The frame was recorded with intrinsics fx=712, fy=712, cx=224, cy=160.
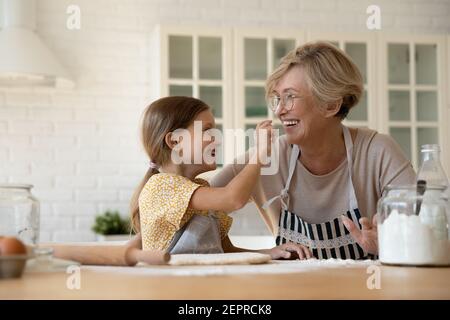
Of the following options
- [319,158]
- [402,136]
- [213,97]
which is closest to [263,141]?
[319,158]

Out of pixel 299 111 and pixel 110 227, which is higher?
pixel 299 111

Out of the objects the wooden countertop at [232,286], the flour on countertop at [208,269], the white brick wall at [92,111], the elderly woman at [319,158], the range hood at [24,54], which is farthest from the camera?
the white brick wall at [92,111]

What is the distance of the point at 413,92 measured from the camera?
4891mm

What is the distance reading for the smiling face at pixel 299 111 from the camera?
Answer: 2.47m

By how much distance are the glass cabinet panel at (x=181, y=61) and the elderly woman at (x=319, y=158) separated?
2099 millimetres

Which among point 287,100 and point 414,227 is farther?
point 287,100

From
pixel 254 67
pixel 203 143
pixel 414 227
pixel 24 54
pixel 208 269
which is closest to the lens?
pixel 208 269

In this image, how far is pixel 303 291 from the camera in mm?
1011

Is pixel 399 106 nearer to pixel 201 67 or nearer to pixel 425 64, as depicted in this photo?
pixel 425 64

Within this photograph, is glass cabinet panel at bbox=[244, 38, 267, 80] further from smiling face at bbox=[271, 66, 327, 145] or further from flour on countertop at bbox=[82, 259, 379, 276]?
flour on countertop at bbox=[82, 259, 379, 276]

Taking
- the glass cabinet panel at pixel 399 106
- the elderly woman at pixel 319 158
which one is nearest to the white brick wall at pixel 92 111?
the glass cabinet panel at pixel 399 106

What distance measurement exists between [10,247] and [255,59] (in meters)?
3.71

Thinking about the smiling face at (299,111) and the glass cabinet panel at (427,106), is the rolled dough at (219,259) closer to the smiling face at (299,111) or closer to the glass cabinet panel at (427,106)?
the smiling face at (299,111)
